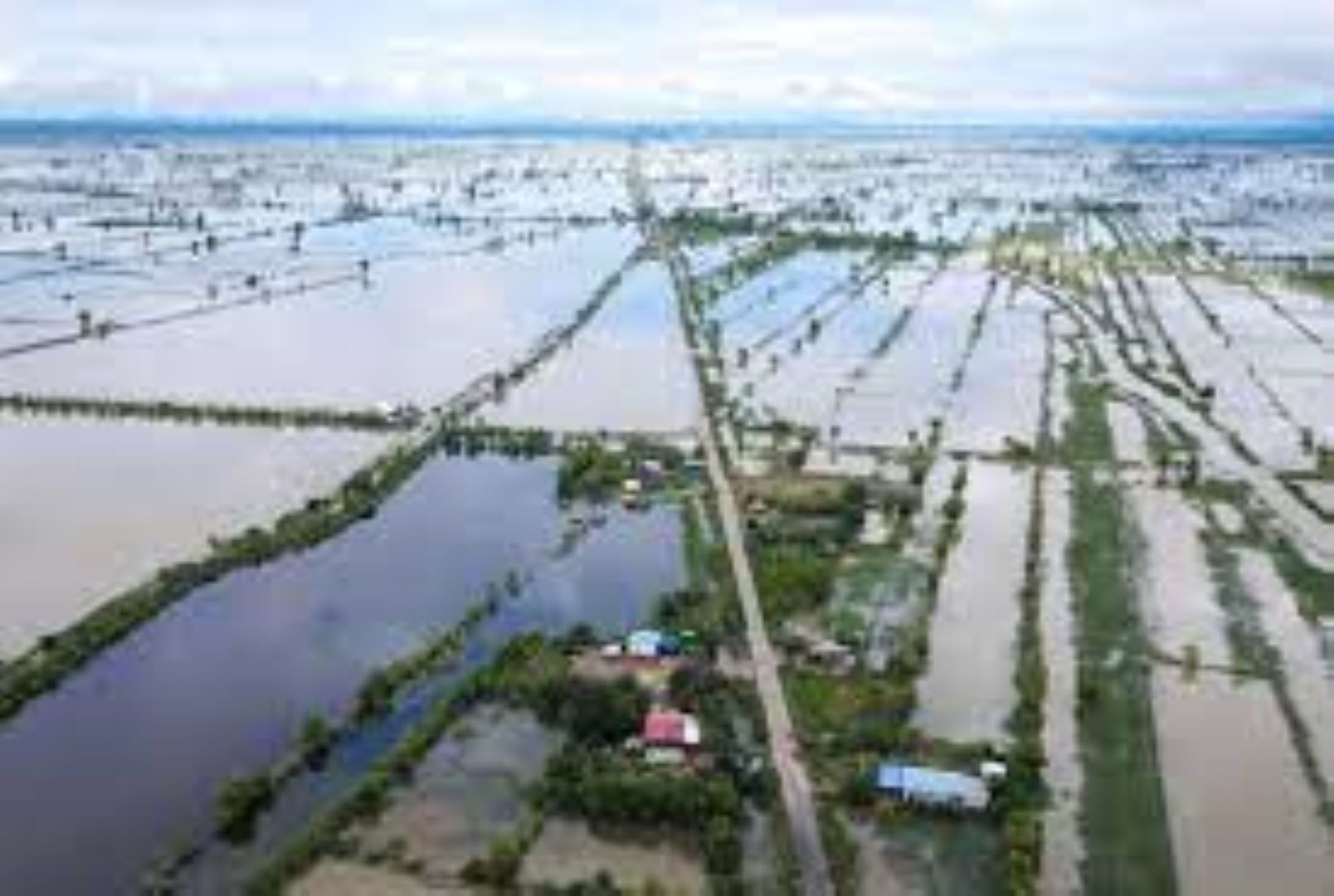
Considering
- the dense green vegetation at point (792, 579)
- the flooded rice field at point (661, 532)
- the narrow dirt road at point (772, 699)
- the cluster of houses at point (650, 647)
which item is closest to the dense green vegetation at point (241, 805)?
the flooded rice field at point (661, 532)

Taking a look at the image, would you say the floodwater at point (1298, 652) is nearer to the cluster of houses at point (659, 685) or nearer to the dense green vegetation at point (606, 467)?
the cluster of houses at point (659, 685)

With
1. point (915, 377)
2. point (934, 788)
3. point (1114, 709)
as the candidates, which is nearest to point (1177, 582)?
point (1114, 709)

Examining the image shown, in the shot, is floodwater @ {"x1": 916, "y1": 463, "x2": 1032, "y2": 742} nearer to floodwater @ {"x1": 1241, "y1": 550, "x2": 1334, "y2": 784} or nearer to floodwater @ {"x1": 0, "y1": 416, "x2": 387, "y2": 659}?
floodwater @ {"x1": 1241, "y1": 550, "x2": 1334, "y2": 784}

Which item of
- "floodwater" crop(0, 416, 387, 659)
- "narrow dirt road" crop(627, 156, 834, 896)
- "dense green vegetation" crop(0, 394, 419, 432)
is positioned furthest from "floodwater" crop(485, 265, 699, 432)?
"floodwater" crop(0, 416, 387, 659)

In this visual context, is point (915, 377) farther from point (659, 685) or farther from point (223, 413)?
point (659, 685)

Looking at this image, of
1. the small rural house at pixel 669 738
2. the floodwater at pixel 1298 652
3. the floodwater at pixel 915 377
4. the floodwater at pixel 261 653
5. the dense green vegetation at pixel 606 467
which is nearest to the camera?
the floodwater at pixel 261 653

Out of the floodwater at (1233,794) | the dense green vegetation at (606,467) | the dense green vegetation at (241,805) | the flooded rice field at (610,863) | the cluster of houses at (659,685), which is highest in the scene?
the dense green vegetation at (606,467)

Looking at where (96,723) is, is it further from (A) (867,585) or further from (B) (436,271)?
(B) (436,271)
